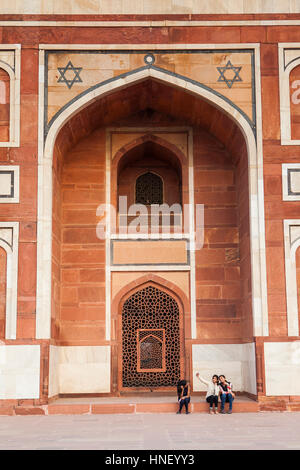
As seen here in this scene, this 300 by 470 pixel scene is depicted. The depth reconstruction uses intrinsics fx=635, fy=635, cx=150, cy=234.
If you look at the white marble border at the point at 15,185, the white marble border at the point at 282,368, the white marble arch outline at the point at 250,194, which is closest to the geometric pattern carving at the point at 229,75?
the white marble arch outline at the point at 250,194

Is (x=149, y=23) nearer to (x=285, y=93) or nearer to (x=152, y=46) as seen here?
(x=152, y=46)

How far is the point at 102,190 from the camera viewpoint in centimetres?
1109

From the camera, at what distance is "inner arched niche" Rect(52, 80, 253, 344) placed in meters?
10.4

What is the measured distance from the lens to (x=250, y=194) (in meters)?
9.81

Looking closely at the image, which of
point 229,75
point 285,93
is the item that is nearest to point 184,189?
point 229,75

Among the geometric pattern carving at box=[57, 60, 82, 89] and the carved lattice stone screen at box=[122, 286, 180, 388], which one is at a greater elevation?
the geometric pattern carving at box=[57, 60, 82, 89]

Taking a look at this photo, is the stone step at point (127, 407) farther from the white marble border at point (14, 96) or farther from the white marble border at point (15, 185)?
the white marble border at point (14, 96)

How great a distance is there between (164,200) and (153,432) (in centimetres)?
528

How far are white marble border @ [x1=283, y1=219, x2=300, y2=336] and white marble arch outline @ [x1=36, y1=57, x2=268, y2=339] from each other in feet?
1.12

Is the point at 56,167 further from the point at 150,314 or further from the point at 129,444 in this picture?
the point at 129,444

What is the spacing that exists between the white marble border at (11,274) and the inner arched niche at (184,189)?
0.81 m

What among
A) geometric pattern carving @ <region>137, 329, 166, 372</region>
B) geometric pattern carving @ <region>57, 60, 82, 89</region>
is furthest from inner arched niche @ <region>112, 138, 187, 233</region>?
geometric pattern carving @ <region>137, 329, 166, 372</region>

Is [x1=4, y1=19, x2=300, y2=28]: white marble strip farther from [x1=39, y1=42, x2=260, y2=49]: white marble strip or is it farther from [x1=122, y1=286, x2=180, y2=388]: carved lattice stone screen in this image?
[x1=122, y1=286, x2=180, y2=388]: carved lattice stone screen

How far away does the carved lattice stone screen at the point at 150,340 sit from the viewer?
10570 mm
